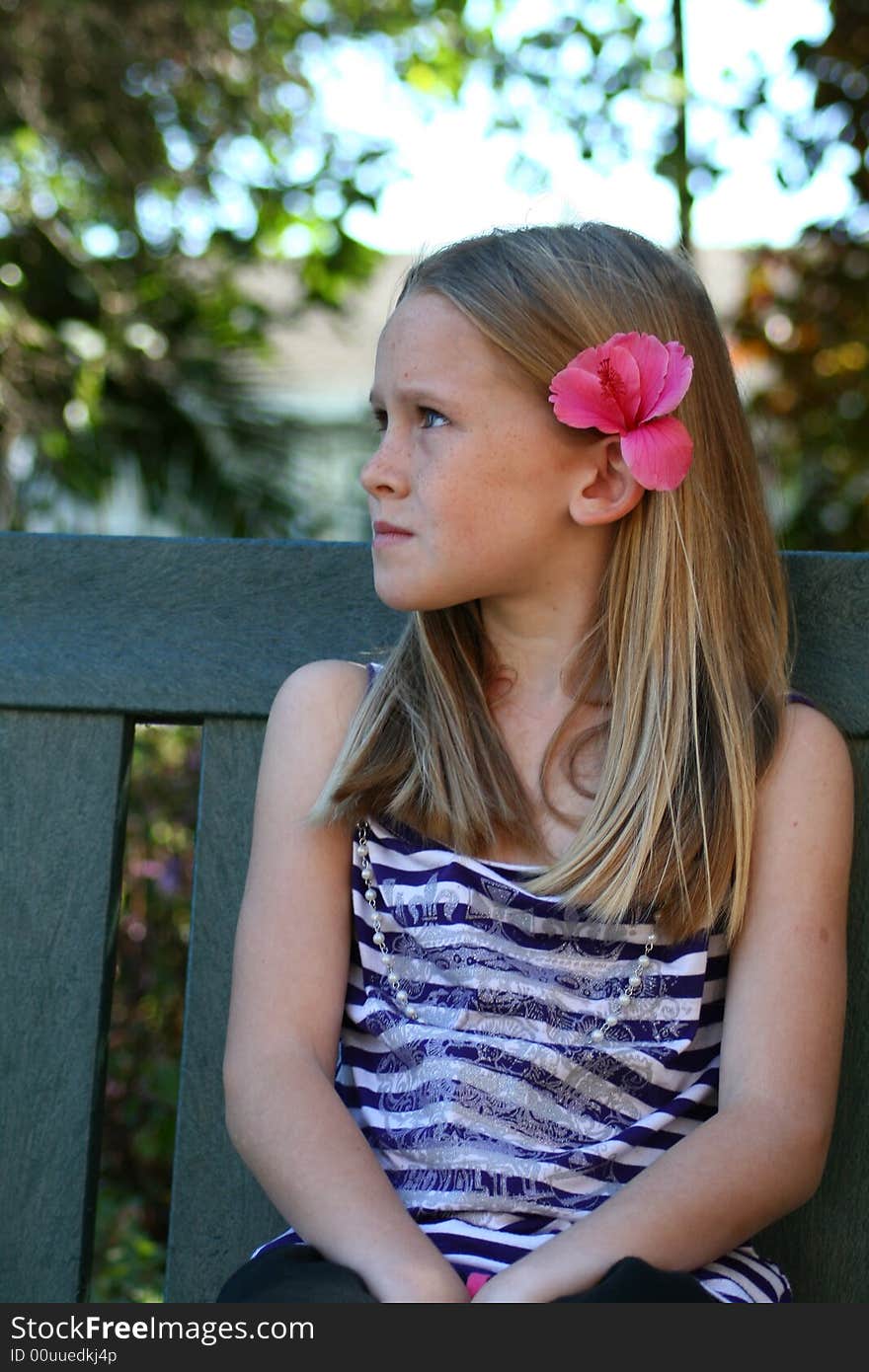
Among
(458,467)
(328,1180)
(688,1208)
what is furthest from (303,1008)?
(458,467)

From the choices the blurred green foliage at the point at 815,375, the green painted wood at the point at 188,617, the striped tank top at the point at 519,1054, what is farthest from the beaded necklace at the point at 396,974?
the blurred green foliage at the point at 815,375

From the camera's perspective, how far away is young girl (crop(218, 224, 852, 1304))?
5.81ft

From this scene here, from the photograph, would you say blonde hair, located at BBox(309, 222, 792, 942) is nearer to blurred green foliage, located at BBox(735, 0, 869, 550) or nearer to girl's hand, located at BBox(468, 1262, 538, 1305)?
girl's hand, located at BBox(468, 1262, 538, 1305)

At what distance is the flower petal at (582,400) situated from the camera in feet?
6.52

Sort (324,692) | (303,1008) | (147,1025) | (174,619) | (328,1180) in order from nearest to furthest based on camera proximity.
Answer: (328,1180)
(303,1008)
(324,692)
(174,619)
(147,1025)

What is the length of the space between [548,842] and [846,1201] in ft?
1.90

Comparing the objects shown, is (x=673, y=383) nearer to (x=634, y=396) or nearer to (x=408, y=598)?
(x=634, y=396)

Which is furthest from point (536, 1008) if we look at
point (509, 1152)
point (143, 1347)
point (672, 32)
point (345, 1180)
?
point (672, 32)

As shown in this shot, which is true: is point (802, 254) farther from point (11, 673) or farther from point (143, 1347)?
point (143, 1347)

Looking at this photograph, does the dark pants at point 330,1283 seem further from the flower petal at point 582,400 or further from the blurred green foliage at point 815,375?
the blurred green foliage at point 815,375

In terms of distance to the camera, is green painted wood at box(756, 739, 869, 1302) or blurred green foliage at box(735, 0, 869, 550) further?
blurred green foliage at box(735, 0, 869, 550)

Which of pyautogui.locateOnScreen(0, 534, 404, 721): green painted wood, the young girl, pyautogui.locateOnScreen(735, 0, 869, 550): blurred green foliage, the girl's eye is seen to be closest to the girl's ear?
the young girl

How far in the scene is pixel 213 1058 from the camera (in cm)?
207

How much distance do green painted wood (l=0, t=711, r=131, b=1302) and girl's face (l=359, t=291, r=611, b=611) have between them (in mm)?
472
